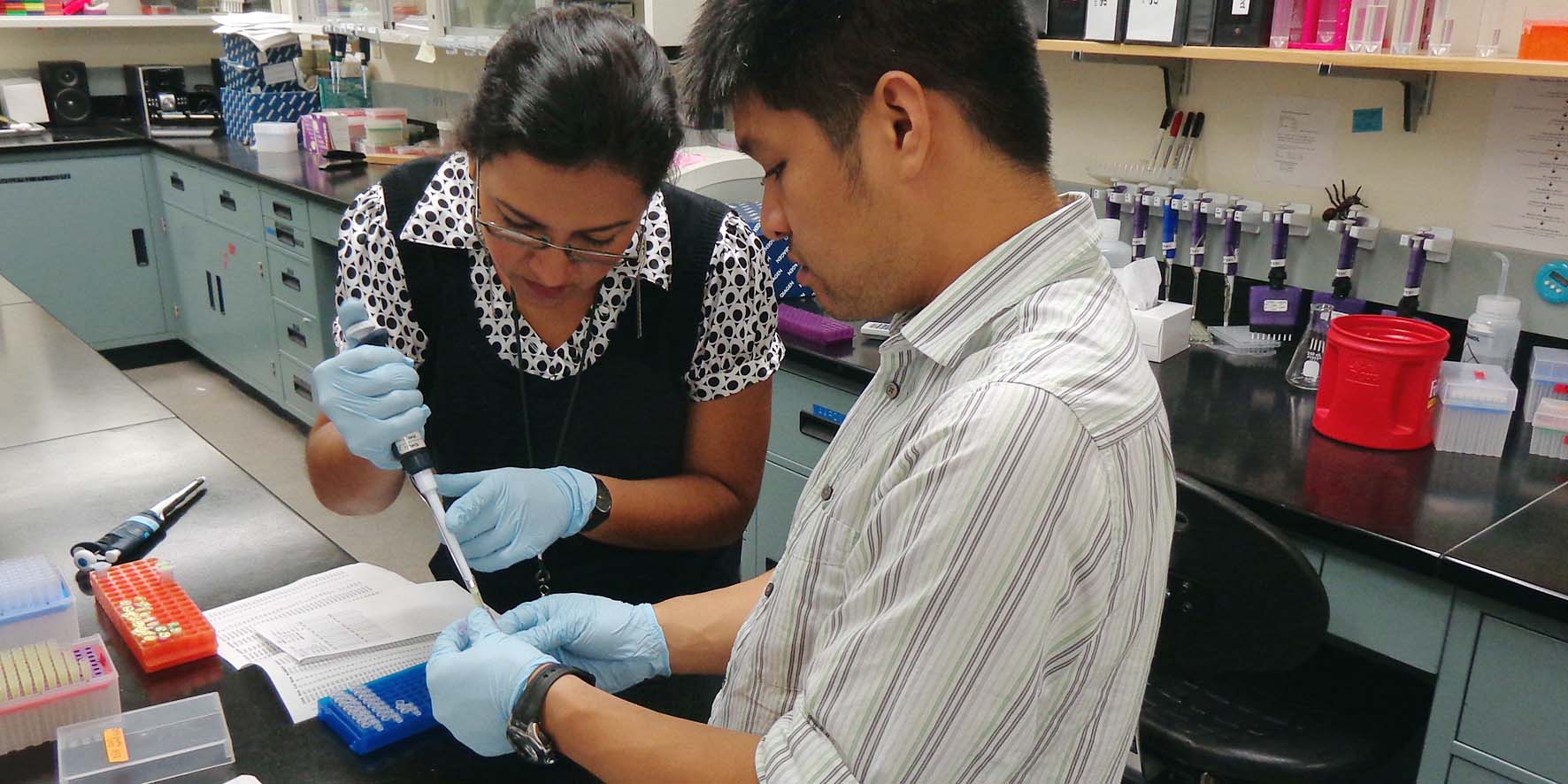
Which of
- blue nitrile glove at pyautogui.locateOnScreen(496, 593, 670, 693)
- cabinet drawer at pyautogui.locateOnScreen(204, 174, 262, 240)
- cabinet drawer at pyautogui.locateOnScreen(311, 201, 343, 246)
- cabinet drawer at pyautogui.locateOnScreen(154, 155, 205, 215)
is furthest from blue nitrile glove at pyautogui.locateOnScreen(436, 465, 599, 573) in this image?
cabinet drawer at pyautogui.locateOnScreen(154, 155, 205, 215)

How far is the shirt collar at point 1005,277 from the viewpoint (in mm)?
773

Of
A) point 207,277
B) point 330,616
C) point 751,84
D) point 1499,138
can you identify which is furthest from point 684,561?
point 207,277

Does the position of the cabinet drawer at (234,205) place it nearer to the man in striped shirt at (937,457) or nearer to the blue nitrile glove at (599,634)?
the blue nitrile glove at (599,634)

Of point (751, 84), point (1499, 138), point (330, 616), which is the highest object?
point (751, 84)

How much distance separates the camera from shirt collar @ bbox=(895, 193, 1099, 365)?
2.54 ft

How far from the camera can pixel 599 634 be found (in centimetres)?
113

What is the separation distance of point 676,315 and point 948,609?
815mm

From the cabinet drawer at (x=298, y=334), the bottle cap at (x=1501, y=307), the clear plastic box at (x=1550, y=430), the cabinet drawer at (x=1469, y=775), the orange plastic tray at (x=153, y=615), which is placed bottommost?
the cabinet drawer at (x=298, y=334)

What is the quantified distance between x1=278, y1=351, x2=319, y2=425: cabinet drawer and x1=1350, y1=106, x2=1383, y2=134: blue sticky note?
10.6ft

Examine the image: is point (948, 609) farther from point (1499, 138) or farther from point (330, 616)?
point (1499, 138)

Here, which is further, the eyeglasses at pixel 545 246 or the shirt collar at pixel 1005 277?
the eyeglasses at pixel 545 246

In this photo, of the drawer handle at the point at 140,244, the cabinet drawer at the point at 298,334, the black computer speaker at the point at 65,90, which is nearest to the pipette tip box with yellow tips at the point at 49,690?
the cabinet drawer at the point at 298,334

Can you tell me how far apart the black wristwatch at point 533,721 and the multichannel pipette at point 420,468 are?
0.22 meters

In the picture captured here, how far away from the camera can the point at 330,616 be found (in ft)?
4.10
